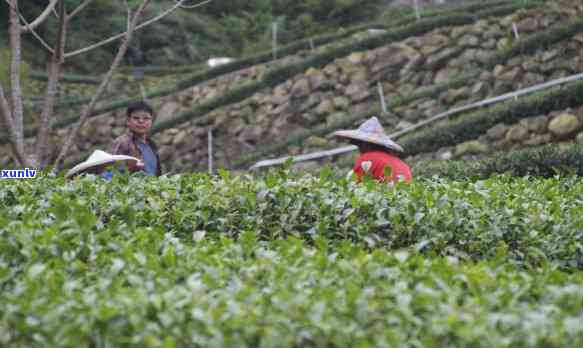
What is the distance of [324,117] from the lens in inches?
591

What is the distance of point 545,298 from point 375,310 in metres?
0.63

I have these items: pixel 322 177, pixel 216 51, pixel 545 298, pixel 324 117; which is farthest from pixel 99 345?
pixel 216 51

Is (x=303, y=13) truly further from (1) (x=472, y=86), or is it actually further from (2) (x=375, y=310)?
(2) (x=375, y=310)

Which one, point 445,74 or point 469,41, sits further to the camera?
point 469,41

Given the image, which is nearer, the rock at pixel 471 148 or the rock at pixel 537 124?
the rock at pixel 537 124

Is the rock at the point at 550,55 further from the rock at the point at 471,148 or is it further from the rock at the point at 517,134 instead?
the rock at the point at 471,148

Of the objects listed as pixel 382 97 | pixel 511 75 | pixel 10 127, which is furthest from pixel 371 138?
pixel 382 97

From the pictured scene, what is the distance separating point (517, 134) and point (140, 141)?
5.90 m

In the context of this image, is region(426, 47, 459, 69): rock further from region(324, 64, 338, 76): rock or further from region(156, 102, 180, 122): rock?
region(156, 102, 180, 122): rock

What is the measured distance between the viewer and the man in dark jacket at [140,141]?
20.9 ft

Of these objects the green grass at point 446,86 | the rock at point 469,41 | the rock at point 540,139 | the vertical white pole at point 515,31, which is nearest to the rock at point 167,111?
the green grass at point 446,86

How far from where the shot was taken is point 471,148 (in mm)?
10727

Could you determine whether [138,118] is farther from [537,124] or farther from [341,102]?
[341,102]

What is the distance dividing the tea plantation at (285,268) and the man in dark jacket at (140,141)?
1857 millimetres
